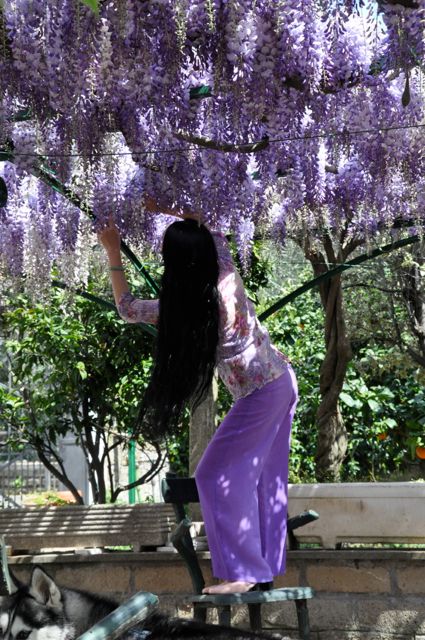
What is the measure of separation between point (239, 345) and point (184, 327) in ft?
0.63

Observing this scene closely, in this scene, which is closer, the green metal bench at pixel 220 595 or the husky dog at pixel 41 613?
the husky dog at pixel 41 613

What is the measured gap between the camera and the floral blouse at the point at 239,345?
3.08 meters

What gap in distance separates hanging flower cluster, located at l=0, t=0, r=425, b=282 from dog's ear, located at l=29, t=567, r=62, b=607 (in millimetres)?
1680

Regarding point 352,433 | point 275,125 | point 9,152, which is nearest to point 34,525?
point 9,152

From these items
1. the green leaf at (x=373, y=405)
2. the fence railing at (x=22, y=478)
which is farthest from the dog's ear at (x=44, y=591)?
the fence railing at (x=22, y=478)

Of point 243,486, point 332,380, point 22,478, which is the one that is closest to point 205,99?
point 243,486

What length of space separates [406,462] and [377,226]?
4.71 meters

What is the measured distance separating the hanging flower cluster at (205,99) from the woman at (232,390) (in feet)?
2.27

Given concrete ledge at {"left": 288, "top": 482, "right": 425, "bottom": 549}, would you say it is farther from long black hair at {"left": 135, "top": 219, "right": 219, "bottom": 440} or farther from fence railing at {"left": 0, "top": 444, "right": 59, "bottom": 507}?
fence railing at {"left": 0, "top": 444, "right": 59, "bottom": 507}

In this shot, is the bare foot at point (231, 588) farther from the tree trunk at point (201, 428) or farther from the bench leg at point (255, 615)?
the tree trunk at point (201, 428)

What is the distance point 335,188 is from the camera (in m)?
5.09

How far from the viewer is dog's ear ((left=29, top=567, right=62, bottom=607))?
8.16ft

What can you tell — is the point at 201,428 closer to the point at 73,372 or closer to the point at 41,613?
the point at 73,372

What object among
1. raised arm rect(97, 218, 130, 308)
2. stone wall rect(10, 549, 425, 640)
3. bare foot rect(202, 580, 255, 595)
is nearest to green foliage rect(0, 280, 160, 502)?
stone wall rect(10, 549, 425, 640)
